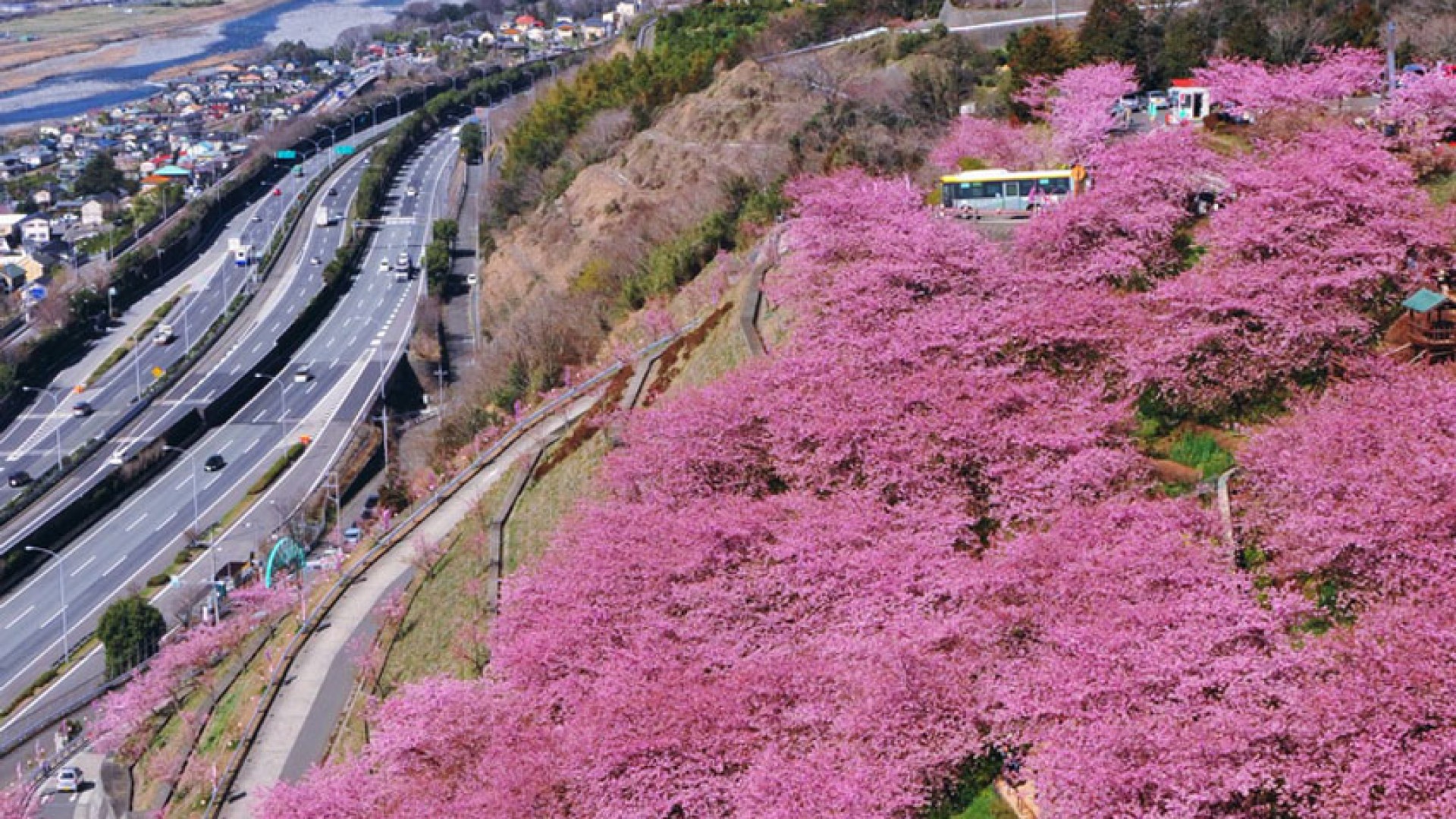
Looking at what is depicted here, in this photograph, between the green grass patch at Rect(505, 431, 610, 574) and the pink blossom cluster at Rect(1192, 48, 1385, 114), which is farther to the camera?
the pink blossom cluster at Rect(1192, 48, 1385, 114)

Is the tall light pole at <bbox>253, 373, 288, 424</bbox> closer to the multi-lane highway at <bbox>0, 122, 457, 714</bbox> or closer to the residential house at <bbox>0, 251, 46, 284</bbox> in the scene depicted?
the multi-lane highway at <bbox>0, 122, 457, 714</bbox>

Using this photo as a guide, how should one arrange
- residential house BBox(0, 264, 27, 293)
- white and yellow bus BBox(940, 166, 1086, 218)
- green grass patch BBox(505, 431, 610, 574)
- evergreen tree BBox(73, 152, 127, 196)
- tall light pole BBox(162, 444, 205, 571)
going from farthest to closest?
evergreen tree BBox(73, 152, 127, 196), residential house BBox(0, 264, 27, 293), tall light pole BBox(162, 444, 205, 571), white and yellow bus BBox(940, 166, 1086, 218), green grass patch BBox(505, 431, 610, 574)

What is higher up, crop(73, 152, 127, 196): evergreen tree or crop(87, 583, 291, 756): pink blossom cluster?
crop(87, 583, 291, 756): pink blossom cluster

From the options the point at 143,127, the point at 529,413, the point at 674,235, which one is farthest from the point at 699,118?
the point at 143,127

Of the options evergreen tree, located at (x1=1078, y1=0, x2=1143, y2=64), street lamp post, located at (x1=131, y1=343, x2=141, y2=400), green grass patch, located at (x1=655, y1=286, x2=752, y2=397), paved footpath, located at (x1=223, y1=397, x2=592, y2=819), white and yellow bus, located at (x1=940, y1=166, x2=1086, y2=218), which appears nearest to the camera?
paved footpath, located at (x1=223, y1=397, x2=592, y2=819)

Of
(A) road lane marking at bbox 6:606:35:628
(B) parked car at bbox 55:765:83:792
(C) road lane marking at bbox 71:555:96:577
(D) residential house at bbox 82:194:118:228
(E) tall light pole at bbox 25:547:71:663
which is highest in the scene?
(B) parked car at bbox 55:765:83:792

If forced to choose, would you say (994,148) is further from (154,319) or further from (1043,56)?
(154,319)

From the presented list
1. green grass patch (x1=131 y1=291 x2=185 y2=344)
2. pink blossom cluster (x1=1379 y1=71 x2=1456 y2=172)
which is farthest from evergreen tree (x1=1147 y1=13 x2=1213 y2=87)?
green grass patch (x1=131 y1=291 x2=185 y2=344)

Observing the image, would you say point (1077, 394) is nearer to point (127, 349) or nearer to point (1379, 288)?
point (1379, 288)
